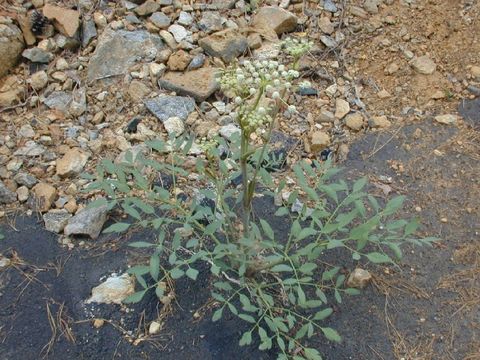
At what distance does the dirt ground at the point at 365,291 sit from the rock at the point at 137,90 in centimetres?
82

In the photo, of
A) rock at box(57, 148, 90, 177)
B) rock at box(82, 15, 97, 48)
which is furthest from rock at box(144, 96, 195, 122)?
rock at box(82, 15, 97, 48)

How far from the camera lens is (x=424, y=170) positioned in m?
2.59

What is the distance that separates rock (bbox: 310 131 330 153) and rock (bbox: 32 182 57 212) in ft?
3.98

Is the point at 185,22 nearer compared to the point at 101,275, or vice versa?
the point at 101,275

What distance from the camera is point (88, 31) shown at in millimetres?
3074

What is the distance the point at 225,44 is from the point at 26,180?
1234mm

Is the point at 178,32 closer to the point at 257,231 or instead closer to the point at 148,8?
the point at 148,8

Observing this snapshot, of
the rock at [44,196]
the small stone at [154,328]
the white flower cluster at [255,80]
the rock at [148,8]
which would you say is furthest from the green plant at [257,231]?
the rock at [148,8]

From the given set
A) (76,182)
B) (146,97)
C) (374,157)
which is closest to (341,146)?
(374,157)

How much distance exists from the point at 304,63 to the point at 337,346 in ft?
5.23

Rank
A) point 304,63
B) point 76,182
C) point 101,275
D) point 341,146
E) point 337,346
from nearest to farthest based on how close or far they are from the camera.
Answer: point 337,346
point 101,275
point 76,182
point 341,146
point 304,63

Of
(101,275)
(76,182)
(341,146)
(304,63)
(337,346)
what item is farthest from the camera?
(304,63)

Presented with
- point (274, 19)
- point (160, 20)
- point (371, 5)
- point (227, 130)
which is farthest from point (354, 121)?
point (160, 20)

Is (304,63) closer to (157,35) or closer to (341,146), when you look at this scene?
(341,146)
